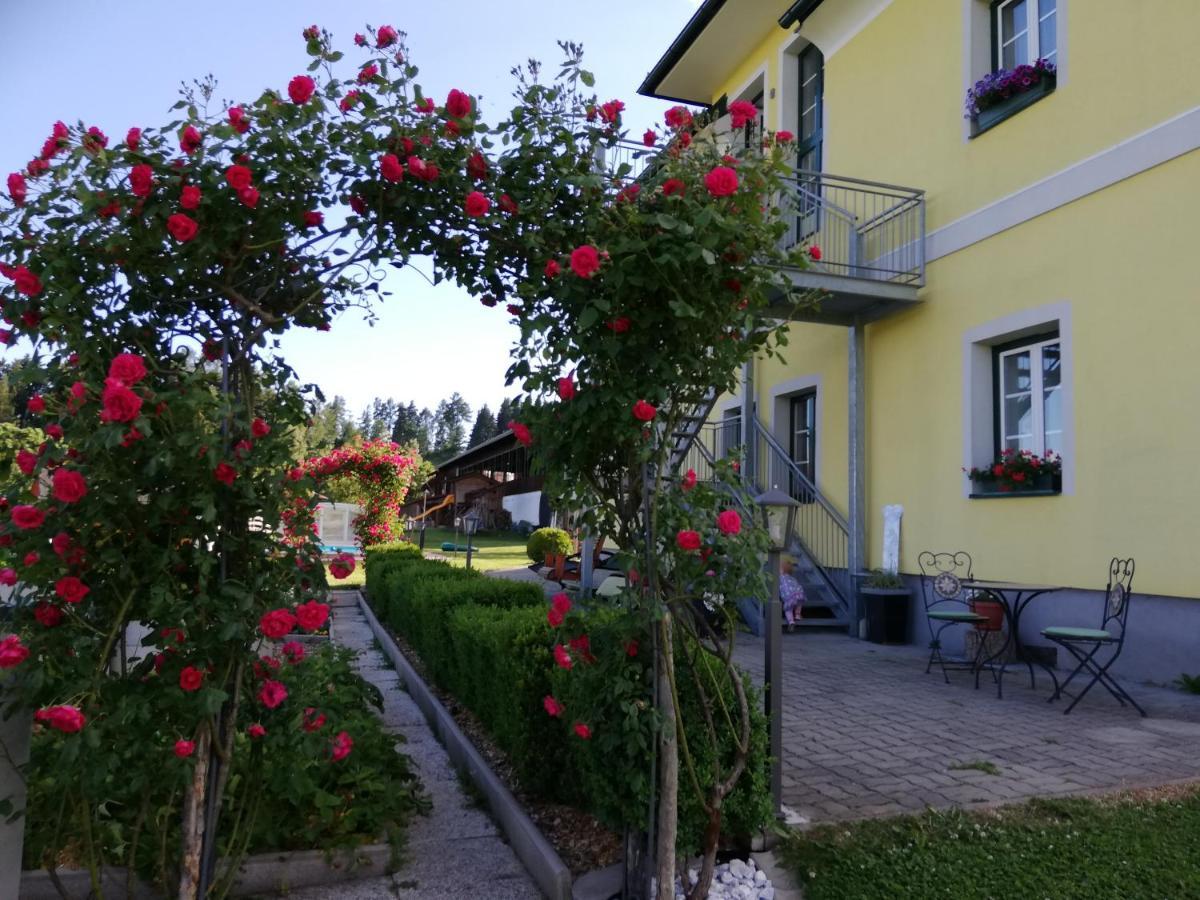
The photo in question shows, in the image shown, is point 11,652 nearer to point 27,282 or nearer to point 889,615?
point 27,282

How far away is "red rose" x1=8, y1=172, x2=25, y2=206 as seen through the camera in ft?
8.36

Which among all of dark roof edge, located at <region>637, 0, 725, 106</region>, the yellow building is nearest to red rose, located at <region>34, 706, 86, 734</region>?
the yellow building

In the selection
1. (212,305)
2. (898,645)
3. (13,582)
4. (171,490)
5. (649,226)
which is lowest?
(898,645)

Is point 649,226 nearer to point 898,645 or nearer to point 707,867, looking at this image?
point 707,867

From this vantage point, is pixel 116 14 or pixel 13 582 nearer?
pixel 13 582

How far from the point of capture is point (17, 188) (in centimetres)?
255

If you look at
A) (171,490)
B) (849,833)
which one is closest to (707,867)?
(849,833)

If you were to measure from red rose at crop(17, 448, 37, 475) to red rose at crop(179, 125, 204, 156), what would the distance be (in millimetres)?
996

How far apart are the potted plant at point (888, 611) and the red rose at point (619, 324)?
6649 millimetres

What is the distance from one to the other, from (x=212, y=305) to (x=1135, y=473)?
6328 mm

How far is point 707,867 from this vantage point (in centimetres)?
283

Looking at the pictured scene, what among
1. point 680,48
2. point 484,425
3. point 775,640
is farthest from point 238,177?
point 484,425

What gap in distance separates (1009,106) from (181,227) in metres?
7.71

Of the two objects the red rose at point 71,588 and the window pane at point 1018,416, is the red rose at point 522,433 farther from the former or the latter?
the window pane at point 1018,416
